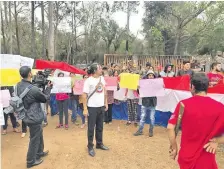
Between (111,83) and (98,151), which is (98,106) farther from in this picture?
(111,83)

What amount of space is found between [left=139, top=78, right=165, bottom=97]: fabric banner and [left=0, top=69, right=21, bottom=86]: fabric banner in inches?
118

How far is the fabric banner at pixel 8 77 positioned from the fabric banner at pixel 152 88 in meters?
2.99

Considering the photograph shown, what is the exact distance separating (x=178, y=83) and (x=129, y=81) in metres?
1.29

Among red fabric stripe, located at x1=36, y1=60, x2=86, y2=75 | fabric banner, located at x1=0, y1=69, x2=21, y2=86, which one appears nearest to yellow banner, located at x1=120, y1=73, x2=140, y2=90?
red fabric stripe, located at x1=36, y1=60, x2=86, y2=75

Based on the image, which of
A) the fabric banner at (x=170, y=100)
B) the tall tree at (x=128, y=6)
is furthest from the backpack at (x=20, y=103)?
the tall tree at (x=128, y=6)

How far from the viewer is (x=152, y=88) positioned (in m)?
6.29

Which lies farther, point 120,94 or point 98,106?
point 120,94

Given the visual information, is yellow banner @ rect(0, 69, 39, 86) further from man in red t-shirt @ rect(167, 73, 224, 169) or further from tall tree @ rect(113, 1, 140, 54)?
tall tree @ rect(113, 1, 140, 54)

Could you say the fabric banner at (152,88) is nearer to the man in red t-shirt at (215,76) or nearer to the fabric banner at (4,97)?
the man in red t-shirt at (215,76)

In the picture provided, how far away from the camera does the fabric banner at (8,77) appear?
5.84 metres

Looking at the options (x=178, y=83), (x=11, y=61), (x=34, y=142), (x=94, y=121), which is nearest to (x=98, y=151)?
(x=94, y=121)

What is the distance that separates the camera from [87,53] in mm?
29344

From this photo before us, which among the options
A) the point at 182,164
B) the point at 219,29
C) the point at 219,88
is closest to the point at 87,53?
the point at 219,29

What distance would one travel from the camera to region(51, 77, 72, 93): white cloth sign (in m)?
6.79
